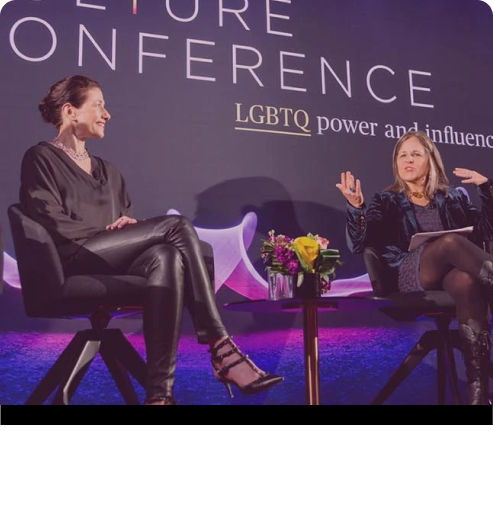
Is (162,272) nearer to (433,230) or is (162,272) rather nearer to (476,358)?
(476,358)

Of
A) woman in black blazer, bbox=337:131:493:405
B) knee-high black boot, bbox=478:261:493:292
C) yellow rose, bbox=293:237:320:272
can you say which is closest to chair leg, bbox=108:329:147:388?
Answer: yellow rose, bbox=293:237:320:272

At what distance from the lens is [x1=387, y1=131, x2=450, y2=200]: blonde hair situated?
412 cm

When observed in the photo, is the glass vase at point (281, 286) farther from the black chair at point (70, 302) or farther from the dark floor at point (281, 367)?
the black chair at point (70, 302)

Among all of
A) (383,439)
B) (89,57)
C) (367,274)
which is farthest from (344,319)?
(89,57)

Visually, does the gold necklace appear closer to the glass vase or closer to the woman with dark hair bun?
the woman with dark hair bun

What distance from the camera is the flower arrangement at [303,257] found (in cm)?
338

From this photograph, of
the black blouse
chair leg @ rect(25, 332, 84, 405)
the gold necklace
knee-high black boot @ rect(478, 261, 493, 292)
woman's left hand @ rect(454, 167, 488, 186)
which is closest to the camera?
chair leg @ rect(25, 332, 84, 405)

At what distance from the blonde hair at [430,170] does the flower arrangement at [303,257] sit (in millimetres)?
892

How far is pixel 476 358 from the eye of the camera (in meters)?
3.43

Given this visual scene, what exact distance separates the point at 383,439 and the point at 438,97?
8.77 ft

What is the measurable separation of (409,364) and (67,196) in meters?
1.85

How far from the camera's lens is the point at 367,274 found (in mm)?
4129

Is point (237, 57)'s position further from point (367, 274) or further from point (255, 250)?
point (367, 274)

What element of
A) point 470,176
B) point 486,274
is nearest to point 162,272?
point 486,274
